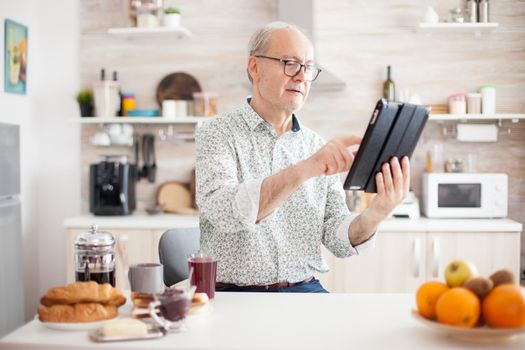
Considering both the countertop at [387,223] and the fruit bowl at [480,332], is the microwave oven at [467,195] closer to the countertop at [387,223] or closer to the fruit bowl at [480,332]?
the countertop at [387,223]

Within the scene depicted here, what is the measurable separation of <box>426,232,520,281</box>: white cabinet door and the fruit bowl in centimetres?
250

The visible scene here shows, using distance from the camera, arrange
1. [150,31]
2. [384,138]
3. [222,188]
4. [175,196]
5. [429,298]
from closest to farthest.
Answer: [429,298] < [384,138] < [222,188] < [150,31] < [175,196]

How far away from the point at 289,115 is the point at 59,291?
1.08 meters

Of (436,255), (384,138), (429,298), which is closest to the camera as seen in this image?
(429,298)

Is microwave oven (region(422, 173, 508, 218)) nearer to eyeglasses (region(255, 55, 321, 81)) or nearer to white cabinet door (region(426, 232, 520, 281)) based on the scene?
white cabinet door (region(426, 232, 520, 281))

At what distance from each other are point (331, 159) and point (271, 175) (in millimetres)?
305

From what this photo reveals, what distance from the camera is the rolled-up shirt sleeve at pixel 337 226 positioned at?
2.30 metres

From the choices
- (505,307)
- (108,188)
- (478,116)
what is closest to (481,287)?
(505,307)

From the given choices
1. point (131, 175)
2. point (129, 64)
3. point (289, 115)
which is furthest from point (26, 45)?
point (289, 115)

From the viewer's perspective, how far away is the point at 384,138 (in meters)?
1.85

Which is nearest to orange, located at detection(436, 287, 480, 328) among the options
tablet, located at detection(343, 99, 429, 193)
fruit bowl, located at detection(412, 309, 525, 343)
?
fruit bowl, located at detection(412, 309, 525, 343)

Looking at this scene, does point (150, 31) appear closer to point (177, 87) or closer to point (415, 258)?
point (177, 87)

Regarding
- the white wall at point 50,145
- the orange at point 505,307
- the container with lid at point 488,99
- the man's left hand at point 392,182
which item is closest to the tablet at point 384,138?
the man's left hand at point 392,182

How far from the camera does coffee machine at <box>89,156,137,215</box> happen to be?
443cm
